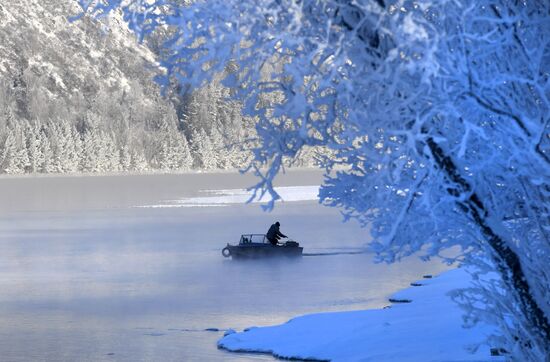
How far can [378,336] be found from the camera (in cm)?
1823

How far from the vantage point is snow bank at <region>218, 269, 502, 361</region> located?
16.5 meters

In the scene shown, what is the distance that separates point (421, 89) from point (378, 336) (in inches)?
429

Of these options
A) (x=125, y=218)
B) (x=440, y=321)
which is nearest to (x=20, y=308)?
(x=440, y=321)

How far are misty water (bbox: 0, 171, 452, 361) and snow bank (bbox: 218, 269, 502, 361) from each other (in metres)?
0.73

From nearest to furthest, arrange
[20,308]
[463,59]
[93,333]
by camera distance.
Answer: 1. [463,59]
2. [93,333]
3. [20,308]

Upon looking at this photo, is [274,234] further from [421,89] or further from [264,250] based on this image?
[421,89]

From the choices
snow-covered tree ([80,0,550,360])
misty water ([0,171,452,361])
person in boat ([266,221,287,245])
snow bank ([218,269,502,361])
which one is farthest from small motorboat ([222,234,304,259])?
snow-covered tree ([80,0,550,360])

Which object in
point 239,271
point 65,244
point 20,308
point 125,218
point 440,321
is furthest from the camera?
point 125,218

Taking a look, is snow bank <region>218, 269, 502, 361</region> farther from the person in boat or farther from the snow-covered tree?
the person in boat

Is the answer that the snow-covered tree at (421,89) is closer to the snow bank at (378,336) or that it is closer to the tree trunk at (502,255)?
the tree trunk at (502,255)

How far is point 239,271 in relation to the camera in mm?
38188

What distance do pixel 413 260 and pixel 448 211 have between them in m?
30.0

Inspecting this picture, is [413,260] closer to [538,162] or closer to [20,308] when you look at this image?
[20,308]

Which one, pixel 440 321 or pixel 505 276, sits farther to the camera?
pixel 440 321
